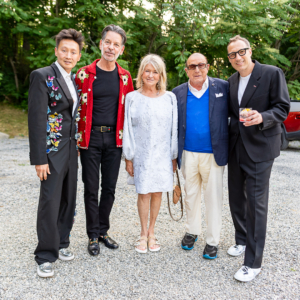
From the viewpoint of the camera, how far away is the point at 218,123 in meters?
3.05

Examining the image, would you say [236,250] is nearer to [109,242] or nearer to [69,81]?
[109,242]

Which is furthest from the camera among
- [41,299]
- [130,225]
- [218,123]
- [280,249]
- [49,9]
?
[49,9]

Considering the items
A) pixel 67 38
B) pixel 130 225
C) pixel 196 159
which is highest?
pixel 67 38

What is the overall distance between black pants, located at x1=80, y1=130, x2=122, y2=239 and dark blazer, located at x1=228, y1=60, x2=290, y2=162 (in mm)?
1381

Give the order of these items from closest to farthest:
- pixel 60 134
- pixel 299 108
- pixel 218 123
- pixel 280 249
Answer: pixel 60 134, pixel 218 123, pixel 280 249, pixel 299 108

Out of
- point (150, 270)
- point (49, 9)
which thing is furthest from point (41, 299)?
point (49, 9)

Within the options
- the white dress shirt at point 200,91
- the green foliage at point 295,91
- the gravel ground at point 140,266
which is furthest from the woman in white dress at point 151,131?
the green foliage at point 295,91

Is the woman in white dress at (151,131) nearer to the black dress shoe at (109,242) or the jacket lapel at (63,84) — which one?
the black dress shoe at (109,242)

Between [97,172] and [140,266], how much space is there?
109 cm

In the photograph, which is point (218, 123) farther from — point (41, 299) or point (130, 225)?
point (41, 299)

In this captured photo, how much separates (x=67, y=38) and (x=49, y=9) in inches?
515

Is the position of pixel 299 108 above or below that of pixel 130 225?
above

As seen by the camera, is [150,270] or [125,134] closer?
[150,270]

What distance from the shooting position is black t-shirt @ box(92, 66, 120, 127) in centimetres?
311
